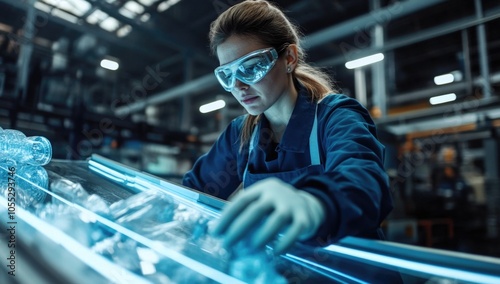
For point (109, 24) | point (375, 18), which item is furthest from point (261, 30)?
point (109, 24)

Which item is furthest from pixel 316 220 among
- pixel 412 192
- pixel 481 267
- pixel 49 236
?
pixel 412 192

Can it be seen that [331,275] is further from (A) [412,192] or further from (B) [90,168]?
(A) [412,192]

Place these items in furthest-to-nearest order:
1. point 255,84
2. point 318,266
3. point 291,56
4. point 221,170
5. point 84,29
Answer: point 84,29 < point 221,170 < point 291,56 < point 255,84 < point 318,266

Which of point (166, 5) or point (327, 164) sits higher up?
point (166, 5)

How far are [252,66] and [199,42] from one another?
5468 mm

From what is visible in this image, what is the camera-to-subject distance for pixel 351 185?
1.77 ft

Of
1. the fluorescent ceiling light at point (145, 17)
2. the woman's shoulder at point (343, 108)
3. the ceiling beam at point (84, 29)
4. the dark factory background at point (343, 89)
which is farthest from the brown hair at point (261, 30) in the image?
the fluorescent ceiling light at point (145, 17)

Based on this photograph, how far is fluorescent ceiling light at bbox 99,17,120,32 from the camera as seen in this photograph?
5.33 metres

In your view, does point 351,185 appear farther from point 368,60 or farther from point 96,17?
point 96,17

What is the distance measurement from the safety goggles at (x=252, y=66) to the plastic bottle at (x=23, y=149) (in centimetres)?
64

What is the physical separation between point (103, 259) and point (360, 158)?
1.71ft

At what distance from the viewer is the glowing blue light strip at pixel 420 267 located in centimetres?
47

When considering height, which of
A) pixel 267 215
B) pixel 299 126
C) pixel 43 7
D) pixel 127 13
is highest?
pixel 127 13

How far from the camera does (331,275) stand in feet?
2.16
